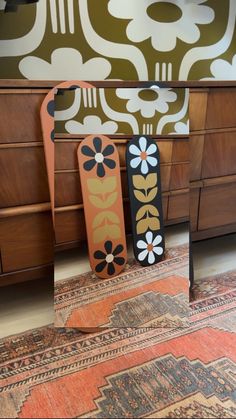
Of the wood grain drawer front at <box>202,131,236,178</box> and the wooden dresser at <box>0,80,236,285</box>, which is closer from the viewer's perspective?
the wooden dresser at <box>0,80,236,285</box>

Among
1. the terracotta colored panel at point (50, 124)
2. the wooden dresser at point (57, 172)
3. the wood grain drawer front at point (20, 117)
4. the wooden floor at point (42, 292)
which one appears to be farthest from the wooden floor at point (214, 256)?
the wood grain drawer front at point (20, 117)

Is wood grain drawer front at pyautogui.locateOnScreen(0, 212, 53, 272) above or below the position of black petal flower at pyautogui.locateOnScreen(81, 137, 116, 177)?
below

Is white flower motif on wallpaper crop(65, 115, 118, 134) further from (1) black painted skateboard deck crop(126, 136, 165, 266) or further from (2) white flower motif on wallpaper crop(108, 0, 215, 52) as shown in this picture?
(2) white flower motif on wallpaper crop(108, 0, 215, 52)

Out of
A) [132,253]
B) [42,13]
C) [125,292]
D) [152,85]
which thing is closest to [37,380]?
[125,292]

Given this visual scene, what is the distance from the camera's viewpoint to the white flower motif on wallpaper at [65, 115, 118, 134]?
3.91ft

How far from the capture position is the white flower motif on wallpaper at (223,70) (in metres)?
1.51

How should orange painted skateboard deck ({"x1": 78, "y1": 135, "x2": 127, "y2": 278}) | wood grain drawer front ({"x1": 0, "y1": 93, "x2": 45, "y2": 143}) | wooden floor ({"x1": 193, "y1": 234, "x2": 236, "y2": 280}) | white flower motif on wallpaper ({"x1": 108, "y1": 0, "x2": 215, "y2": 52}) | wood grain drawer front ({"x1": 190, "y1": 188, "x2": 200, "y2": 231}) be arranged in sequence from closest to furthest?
wood grain drawer front ({"x1": 0, "y1": 93, "x2": 45, "y2": 143}), orange painted skateboard deck ({"x1": 78, "y1": 135, "x2": 127, "y2": 278}), white flower motif on wallpaper ({"x1": 108, "y1": 0, "x2": 215, "y2": 52}), wood grain drawer front ({"x1": 190, "y1": 188, "x2": 200, "y2": 231}), wooden floor ({"x1": 193, "y1": 234, "x2": 236, "y2": 280})

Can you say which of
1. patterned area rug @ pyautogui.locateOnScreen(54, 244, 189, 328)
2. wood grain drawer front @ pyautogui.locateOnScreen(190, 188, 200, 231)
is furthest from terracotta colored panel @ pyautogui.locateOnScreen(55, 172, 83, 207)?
wood grain drawer front @ pyautogui.locateOnScreen(190, 188, 200, 231)

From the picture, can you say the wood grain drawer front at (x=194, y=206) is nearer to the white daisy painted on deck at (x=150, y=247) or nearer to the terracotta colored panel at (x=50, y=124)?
the white daisy painted on deck at (x=150, y=247)

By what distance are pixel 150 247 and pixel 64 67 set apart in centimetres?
74

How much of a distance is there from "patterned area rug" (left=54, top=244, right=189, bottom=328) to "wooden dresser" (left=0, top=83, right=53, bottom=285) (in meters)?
0.14

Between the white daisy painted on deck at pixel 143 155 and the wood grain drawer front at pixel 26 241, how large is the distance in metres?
0.37

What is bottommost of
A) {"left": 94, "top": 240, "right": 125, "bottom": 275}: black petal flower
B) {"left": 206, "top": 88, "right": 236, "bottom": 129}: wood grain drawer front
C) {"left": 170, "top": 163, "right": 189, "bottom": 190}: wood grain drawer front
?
{"left": 94, "top": 240, "right": 125, "bottom": 275}: black petal flower

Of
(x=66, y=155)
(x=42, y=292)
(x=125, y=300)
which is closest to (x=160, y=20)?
(x=66, y=155)
